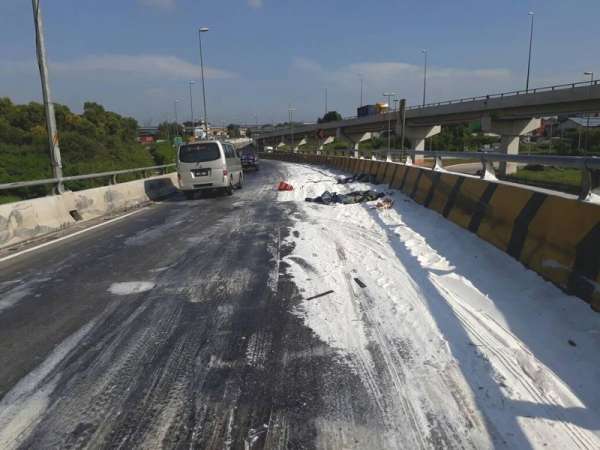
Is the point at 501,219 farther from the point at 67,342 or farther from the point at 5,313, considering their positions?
the point at 5,313

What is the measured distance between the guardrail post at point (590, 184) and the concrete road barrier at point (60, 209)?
967 centimetres

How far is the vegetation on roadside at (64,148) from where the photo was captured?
2477cm

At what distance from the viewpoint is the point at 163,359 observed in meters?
3.73

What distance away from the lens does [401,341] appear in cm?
396

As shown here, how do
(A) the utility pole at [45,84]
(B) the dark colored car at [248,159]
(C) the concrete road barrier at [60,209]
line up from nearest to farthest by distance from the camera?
(C) the concrete road barrier at [60,209] → (A) the utility pole at [45,84] → (B) the dark colored car at [248,159]

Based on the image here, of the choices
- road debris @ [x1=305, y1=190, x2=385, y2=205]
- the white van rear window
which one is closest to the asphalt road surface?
road debris @ [x1=305, y1=190, x2=385, y2=205]

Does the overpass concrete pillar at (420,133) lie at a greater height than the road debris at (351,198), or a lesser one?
greater

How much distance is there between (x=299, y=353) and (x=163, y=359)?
1144 mm

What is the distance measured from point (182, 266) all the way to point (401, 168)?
9.71m

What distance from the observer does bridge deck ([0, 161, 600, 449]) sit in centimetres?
279

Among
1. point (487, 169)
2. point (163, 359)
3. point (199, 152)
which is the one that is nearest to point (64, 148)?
point (199, 152)

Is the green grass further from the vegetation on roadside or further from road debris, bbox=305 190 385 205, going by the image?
the vegetation on roadside

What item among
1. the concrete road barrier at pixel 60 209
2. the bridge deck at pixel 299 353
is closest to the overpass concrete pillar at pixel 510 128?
the concrete road barrier at pixel 60 209

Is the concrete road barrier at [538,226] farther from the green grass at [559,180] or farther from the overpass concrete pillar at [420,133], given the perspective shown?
the overpass concrete pillar at [420,133]
